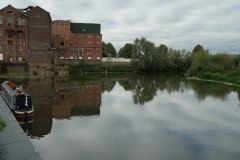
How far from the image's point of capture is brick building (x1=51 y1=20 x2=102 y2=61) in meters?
67.5

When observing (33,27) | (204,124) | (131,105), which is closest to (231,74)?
(131,105)

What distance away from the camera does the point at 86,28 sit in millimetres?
71812

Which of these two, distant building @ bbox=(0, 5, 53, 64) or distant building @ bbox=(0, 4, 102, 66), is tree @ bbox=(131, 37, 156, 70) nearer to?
distant building @ bbox=(0, 4, 102, 66)

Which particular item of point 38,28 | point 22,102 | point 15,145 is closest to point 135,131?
point 15,145

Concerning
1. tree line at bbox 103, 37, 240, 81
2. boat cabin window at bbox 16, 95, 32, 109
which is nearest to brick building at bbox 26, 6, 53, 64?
tree line at bbox 103, 37, 240, 81

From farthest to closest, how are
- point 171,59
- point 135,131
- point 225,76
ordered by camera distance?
point 171,59
point 225,76
point 135,131

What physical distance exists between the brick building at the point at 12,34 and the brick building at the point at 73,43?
45.3ft

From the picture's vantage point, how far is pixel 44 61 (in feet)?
181

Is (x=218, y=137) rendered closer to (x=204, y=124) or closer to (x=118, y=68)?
(x=204, y=124)

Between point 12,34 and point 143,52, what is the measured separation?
3959cm

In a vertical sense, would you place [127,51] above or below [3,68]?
above

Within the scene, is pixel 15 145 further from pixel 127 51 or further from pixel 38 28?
pixel 127 51

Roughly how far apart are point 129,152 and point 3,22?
52.4 metres

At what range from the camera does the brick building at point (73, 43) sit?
221ft
